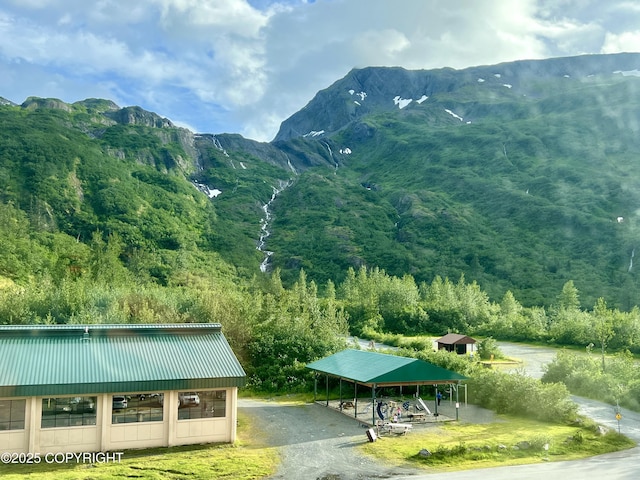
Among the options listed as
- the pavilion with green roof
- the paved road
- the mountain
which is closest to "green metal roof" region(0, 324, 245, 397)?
the pavilion with green roof

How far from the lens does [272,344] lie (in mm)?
41406

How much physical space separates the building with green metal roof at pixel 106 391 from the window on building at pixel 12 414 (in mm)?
32

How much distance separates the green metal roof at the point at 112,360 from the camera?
2044 cm

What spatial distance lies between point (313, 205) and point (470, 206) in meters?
48.4

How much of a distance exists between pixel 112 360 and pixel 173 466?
567 centimetres

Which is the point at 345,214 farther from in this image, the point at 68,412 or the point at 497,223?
the point at 68,412

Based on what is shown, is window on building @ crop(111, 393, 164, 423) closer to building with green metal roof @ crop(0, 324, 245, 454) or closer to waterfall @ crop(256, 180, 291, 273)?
building with green metal roof @ crop(0, 324, 245, 454)

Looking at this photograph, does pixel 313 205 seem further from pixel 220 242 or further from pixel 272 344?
pixel 272 344

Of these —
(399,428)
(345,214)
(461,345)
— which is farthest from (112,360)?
(345,214)

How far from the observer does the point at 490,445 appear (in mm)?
22406

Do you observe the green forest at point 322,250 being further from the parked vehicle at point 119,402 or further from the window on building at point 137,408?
the parked vehicle at point 119,402

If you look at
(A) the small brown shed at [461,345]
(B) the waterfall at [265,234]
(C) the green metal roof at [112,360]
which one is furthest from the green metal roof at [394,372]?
(B) the waterfall at [265,234]

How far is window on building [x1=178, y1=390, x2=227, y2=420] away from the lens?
22109 mm

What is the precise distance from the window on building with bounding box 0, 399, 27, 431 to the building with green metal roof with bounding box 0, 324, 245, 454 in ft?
0.10
